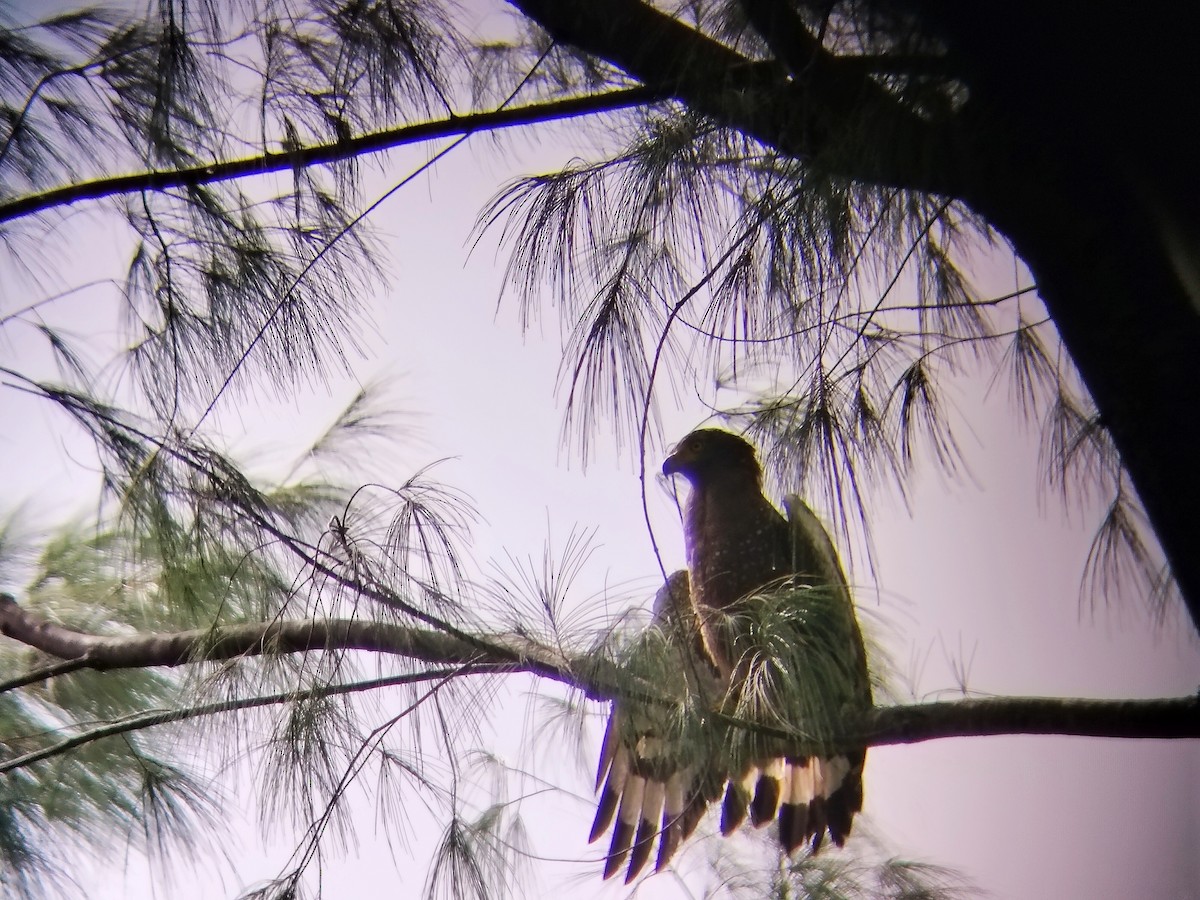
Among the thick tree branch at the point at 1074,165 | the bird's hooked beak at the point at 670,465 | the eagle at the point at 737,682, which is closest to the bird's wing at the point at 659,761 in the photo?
the eagle at the point at 737,682

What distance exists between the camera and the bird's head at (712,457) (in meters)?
0.94

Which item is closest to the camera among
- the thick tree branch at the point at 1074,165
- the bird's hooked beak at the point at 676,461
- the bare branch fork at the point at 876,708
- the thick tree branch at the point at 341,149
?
the thick tree branch at the point at 1074,165

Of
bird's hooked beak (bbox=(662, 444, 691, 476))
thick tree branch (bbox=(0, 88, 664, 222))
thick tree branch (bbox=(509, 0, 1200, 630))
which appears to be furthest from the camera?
bird's hooked beak (bbox=(662, 444, 691, 476))

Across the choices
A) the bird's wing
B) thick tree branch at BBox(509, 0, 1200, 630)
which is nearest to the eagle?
the bird's wing

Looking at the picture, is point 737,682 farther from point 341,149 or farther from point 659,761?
point 341,149

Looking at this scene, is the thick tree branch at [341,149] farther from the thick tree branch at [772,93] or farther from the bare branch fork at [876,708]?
the bare branch fork at [876,708]

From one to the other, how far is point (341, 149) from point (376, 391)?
0.24 meters

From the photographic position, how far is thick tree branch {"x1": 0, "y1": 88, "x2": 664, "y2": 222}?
0.85 m

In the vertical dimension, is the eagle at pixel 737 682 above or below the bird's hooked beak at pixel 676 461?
below

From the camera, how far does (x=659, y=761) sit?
2.61 ft

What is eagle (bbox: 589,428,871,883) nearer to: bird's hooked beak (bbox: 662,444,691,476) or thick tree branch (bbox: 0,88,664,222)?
bird's hooked beak (bbox: 662,444,691,476)

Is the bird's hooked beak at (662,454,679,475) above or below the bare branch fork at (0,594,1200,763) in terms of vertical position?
above

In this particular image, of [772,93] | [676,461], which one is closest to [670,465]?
[676,461]

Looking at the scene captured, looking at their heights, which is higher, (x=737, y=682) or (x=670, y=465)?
(x=670, y=465)
